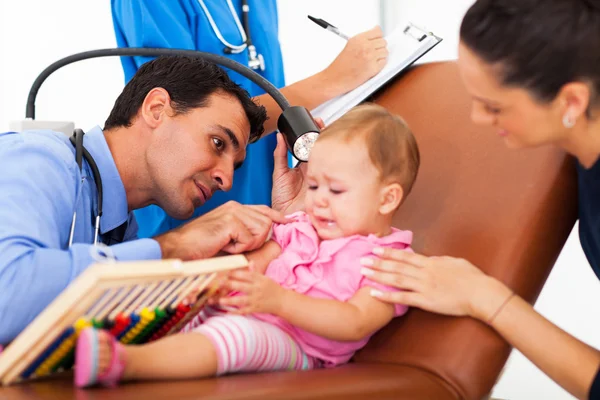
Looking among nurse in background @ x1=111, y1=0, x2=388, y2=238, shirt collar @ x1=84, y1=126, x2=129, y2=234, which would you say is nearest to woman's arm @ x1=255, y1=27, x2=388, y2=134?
nurse in background @ x1=111, y1=0, x2=388, y2=238

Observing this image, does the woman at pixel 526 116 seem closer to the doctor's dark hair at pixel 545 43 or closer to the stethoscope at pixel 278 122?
the doctor's dark hair at pixel 545 43

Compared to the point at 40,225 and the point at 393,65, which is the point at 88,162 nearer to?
the point at 40,225

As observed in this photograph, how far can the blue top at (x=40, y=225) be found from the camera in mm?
A: 1043

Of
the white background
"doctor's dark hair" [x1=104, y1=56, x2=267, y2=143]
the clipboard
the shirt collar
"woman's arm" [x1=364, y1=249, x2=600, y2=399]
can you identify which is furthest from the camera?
the white background

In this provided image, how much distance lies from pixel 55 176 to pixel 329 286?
51 cm

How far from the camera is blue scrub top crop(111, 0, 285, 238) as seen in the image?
5.79 feet

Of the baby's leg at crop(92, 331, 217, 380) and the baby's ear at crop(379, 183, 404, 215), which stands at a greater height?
the baby's ear at crop(379, 183, 404, 215)

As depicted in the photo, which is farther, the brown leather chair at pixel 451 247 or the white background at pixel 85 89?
the white background at pixel 85 89

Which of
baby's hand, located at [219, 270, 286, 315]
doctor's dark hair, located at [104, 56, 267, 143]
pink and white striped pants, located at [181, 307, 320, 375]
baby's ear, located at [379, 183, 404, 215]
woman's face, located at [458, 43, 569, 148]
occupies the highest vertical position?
woman's face, located at [458, 43, 569, 148]

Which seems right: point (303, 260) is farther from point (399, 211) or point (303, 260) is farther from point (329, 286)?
point (399, 211)

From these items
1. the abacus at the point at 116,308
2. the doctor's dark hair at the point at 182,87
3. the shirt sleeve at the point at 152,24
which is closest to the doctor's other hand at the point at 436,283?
the abacus at the point at 116,308

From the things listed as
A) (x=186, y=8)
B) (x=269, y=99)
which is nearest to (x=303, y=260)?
(x=269, y=99)

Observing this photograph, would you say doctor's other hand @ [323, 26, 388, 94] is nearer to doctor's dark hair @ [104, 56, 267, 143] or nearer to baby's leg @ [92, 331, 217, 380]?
doctor's dark hair @ [104, 56, 267, 143]

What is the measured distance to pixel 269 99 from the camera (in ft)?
6.09
